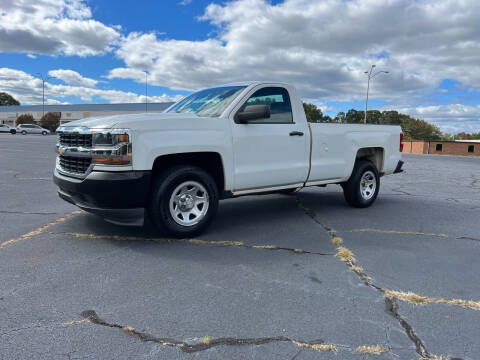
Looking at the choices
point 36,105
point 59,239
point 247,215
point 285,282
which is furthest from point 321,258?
point 36,105

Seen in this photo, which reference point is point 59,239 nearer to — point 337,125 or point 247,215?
point 247,215

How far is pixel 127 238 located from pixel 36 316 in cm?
192

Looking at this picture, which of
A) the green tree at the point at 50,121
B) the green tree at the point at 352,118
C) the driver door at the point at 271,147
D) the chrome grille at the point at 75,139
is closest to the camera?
the chrome grille at the point at 75,139

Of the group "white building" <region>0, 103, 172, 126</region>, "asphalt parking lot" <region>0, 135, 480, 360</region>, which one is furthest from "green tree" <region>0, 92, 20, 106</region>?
"asphalt parking lot" <region>0, 135, 480, 360</region>

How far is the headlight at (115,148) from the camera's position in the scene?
4.10 m

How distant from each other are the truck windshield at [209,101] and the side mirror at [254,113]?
0.33 metres

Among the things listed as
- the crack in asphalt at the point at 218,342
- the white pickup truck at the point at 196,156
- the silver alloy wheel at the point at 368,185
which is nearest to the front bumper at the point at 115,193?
the white pickup truck at the point at 196,156

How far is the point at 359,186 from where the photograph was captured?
Result: 676 centimetres

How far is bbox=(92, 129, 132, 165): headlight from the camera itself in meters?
4.10

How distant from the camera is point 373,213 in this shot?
655 centimetres

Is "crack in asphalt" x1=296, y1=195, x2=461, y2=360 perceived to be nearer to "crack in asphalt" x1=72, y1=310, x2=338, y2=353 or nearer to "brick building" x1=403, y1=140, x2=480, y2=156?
"crack in asphalt" x1=72, y1=310, x2=338, y2=353

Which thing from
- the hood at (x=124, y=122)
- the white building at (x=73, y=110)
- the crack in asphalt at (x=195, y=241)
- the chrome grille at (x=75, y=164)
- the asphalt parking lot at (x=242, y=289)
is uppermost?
the white building at (x=73, y=110)

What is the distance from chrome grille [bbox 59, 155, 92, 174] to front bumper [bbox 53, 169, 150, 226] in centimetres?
13

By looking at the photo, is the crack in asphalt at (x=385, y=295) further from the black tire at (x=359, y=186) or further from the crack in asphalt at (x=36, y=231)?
the crack in asphalt at (x=36, y=231)
